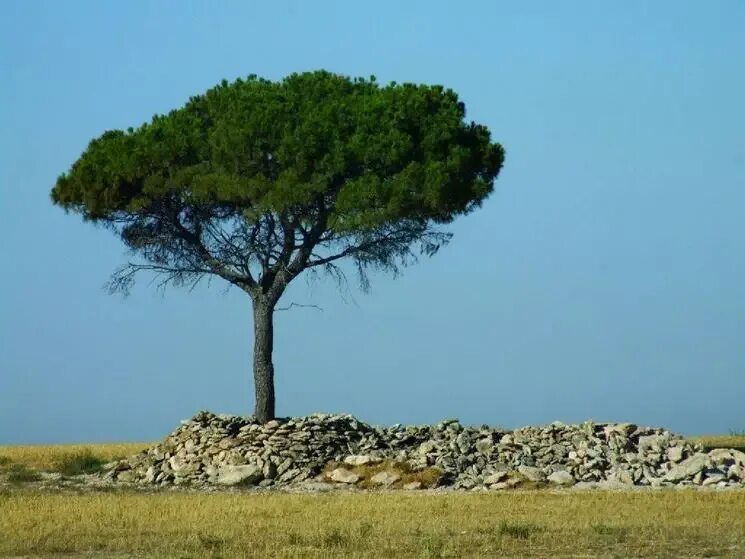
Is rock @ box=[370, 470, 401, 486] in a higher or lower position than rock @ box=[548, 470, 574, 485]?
higher

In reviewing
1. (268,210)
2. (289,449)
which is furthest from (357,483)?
(268,210)

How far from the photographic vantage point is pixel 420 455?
93.7 feet

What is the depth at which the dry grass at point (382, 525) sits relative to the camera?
1585 cm

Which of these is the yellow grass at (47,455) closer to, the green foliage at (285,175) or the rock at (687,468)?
the green foliage at (285,175)

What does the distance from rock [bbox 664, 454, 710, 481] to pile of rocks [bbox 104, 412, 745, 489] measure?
23 millimetres

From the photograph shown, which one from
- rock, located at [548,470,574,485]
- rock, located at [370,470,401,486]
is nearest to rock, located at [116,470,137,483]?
rock, located at [370,470,401,486]

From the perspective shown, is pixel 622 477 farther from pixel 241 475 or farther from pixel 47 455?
pixel 47 455

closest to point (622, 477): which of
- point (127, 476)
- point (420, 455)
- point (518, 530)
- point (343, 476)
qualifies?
point (420, 455)

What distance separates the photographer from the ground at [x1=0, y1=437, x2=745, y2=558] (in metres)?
15.9

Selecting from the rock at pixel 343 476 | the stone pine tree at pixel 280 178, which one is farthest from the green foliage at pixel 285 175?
the rock at pixel 343 476

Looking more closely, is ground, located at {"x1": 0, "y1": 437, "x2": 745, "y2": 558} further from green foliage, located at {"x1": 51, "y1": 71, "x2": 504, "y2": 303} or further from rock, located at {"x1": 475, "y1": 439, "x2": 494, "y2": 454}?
green foliage, located at {"x1": 51, "y1": 71, "x2": 504, "y2": 303}

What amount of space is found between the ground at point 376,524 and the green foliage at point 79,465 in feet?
21.3

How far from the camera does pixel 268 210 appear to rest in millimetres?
32906

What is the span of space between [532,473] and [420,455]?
9.24 ft
